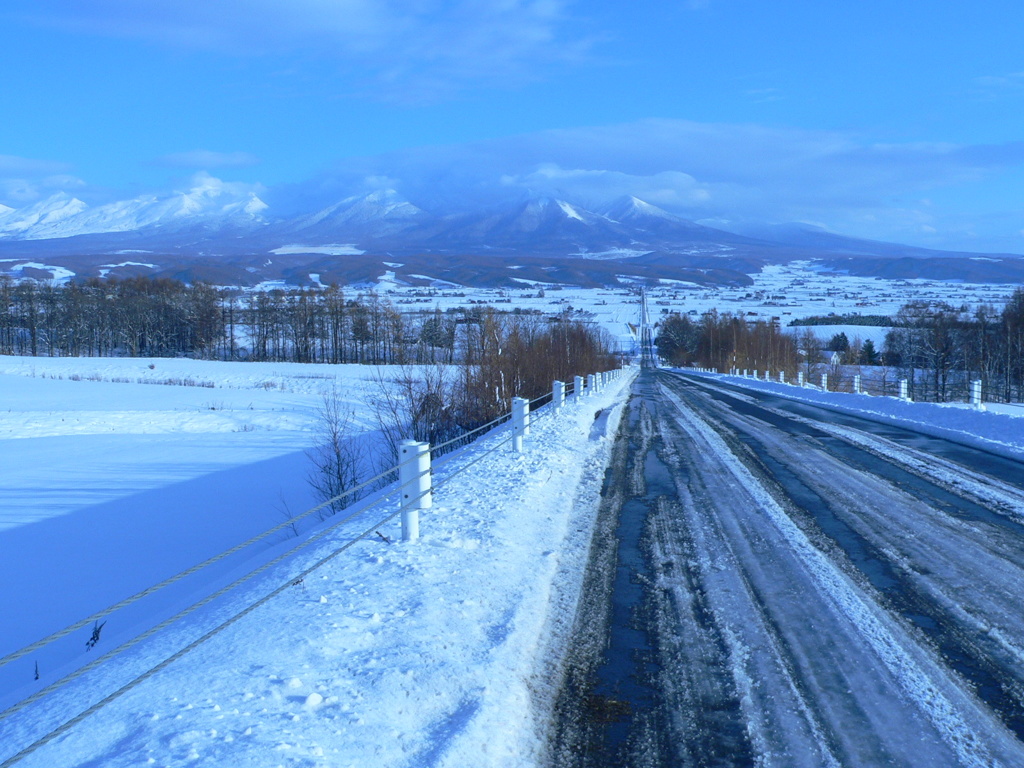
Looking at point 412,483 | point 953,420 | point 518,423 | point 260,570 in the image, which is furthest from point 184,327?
point 260,570

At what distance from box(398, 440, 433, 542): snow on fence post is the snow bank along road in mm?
A: 1764

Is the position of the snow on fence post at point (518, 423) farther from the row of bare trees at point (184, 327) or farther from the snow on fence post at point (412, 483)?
the row of bare trees at point (184, 327)

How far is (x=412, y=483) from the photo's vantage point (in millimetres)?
7355

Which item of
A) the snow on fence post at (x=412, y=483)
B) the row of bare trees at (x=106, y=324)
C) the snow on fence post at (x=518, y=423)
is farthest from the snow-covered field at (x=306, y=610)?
the row of bare trees at (x=106, y=324)

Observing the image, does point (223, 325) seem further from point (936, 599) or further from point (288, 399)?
point (936, 599)

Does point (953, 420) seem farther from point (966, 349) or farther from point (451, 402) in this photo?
point (966, 349)

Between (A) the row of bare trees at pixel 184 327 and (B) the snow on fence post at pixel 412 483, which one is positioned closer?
(B) the snow on fence post at pixel 412 483

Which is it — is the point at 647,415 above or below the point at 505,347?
Answer: below

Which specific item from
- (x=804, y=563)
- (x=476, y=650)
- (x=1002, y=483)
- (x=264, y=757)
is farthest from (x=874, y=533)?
(x=264, y=757)

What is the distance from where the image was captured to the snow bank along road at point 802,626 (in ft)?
12.8

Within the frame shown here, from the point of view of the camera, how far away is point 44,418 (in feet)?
93.8

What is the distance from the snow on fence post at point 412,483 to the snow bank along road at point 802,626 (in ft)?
5.79

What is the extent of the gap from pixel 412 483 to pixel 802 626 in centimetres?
367

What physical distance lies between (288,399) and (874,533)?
34.6 metres
